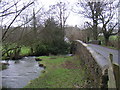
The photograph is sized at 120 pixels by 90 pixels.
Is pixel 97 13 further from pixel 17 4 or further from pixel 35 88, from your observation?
pixel 17 4

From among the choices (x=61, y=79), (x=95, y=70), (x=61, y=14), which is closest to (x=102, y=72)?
(x=95, y=70)

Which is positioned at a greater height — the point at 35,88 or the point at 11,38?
the point at 11,38

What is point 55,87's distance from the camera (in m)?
5.62

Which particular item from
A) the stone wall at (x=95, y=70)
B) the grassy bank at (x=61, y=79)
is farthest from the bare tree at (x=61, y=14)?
the stone wall at (x=95, y=70)

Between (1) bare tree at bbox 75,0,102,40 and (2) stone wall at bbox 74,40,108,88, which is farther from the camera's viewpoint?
(1) bare tree at bbox 75,0,102,40

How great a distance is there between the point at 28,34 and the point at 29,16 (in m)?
0.47

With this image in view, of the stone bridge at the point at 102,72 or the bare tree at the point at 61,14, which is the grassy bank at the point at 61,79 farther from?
the bare tree at the point at 61,14

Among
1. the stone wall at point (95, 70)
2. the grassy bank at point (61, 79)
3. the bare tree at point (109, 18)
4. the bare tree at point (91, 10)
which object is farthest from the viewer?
the bare tree at point (91, 10)

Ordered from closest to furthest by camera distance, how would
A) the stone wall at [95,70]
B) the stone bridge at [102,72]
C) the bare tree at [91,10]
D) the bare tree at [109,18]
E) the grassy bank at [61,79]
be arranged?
the stone bridge at [102,72], the stone wall at [95,70], the grassy bank at [61,79], the bare tree at [109,18], the bare tree at [91,10]

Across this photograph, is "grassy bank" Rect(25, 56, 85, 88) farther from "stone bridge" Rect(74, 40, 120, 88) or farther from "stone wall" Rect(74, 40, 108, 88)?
"stone bridge" Rect(74, 40, 120, 88)

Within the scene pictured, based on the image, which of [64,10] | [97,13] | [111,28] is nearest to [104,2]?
[97,13]

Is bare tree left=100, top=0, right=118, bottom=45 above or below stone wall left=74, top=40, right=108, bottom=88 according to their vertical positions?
above

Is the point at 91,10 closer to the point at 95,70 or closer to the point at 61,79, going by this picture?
the point at 61,79

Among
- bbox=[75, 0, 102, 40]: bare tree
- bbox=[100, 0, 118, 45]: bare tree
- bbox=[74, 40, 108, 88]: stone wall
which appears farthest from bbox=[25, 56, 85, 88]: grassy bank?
bbox=[75, 0, 102, 40]: bare tree
